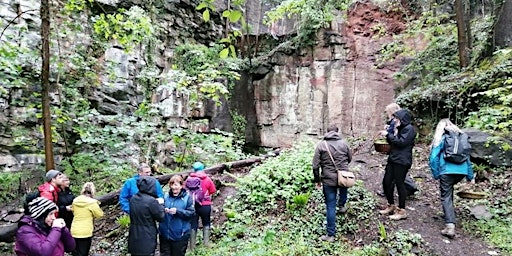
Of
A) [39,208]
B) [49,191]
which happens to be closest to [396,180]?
[39,208]

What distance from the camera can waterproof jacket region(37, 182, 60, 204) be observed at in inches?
182

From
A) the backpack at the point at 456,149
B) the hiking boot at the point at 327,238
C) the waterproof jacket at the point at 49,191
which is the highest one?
the backpack at the point at 456,149

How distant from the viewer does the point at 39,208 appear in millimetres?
3469

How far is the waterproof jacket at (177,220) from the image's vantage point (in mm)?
4660

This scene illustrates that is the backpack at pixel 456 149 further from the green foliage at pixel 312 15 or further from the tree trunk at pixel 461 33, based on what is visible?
the green foliage at pixel 312 15

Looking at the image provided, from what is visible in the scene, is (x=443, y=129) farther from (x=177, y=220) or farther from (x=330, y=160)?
(x=177, y=220)

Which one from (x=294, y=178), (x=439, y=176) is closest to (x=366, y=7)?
(x=294, y=178)

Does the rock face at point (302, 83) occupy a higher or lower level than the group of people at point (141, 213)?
higher

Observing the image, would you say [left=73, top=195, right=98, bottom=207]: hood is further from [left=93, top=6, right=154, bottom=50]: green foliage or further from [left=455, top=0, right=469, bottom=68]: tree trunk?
[left=455, top=0, right=469, bottom=68]: tree trunk

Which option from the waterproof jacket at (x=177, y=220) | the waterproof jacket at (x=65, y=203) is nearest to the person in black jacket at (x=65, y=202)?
the waterproof jacket at (x=65, y=203)

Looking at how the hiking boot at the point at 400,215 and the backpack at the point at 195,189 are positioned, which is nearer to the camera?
the backpack at the point at 195,189

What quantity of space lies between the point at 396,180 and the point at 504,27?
5.89 metres

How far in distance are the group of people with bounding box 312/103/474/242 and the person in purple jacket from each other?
3470mm

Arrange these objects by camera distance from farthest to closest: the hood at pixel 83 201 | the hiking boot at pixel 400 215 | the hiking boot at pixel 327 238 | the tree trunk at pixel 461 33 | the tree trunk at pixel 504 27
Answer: the tree trunk at pixel 461 33
the tree trunk at pixel 504 27
the hiking boot at pixel 400 215
the hiking boot at pixel 327 238
the hood at pixel 83 201
